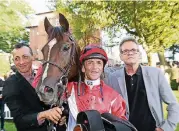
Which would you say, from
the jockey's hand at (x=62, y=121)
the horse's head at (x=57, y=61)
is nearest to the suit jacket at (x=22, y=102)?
the jockey's hand at (x=62, y=121)

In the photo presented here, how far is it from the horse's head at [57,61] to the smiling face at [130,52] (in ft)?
1.85

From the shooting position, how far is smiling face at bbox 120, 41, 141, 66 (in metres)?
3.29

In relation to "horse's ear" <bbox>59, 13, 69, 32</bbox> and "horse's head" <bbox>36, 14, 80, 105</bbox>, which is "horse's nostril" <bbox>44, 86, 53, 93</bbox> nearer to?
"horse's head" <bbox>36, 14, 80, 105</bbox>

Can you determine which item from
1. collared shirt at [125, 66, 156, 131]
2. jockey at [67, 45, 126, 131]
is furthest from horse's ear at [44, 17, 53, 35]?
collared shirt at [125, 66, 156, 131]

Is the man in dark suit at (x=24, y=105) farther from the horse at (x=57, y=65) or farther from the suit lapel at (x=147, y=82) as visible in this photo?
the suit lapel at (x=147, y=82)

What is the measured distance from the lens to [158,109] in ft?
11.0

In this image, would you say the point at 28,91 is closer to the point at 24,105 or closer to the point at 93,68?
the point at 24,105

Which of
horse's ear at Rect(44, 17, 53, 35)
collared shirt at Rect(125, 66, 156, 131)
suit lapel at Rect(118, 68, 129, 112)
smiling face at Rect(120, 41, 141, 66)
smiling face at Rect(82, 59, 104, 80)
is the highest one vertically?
horse's ear at Rect(44, 17, 53, 35)

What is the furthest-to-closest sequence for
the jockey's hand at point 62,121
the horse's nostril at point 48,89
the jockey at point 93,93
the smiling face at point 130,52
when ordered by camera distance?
the smiling face at point 130,52 < the jockey's hand at point 62,121 < the jockey at point 93,93 < the horse's nostril at point 48,89

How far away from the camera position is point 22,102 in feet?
9.79

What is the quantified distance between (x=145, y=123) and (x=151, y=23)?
14558 millimetres

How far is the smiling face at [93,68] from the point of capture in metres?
2.82

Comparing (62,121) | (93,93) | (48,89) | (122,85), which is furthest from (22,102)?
(122,85)

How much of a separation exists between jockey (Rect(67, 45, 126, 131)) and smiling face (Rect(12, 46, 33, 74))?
739 mm
